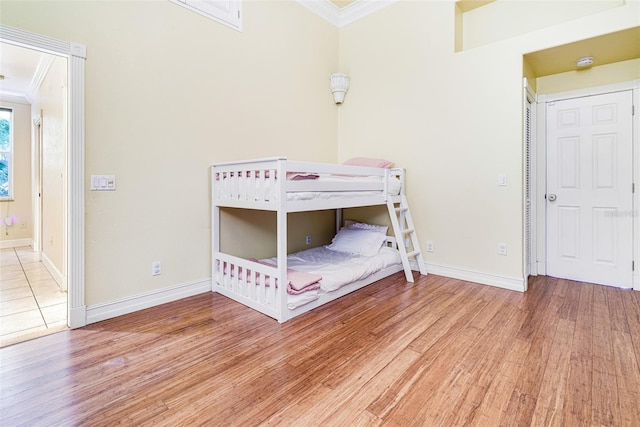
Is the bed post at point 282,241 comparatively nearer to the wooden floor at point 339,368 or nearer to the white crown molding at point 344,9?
the wooden floor at point 339,368

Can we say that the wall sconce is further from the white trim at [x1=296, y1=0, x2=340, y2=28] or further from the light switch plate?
the light switch plate

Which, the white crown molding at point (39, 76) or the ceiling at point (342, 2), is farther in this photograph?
the ceiling at point (342, 2)

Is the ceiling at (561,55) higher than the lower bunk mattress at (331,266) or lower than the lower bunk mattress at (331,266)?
higher

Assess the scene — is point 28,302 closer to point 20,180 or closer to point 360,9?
point 20,180

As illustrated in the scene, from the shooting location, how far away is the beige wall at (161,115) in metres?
2.19

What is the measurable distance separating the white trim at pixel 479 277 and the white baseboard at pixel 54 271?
3755mm

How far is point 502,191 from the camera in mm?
3000

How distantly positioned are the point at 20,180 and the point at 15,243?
1.05 metres

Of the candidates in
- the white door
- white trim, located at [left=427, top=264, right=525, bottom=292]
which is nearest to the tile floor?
white trim, located at [left=427, top=264, right=525, bottom=292]

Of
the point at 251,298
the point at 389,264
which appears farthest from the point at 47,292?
the point at 389,264

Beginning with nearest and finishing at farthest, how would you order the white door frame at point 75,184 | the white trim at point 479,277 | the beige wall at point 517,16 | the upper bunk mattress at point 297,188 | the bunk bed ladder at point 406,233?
the white door frame at point 75,184 < the upper bunk mattress at point 297,188 < the beige wall at point 517,16 < the white trim at point 479,277 < the bunk bed ladder at point 406,233

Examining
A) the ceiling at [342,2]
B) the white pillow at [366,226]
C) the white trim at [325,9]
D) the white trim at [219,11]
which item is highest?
the ceiling at [342,2]

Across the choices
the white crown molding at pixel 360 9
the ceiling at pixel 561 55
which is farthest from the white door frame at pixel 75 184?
the white crown molding at pixel 360 9

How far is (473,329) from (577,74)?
296 centimetres
